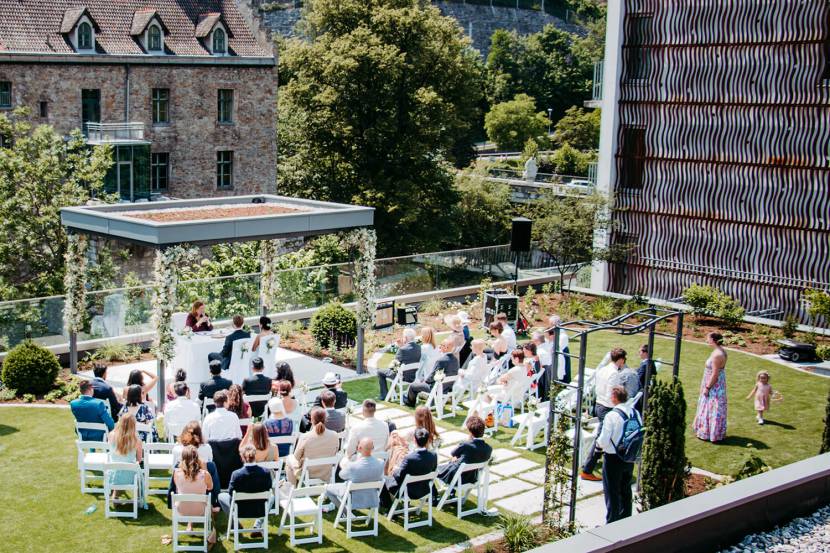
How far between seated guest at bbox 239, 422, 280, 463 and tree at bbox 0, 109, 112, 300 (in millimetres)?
18118

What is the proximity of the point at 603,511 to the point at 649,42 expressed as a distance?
21463 mm

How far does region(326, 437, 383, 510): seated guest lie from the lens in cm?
1168

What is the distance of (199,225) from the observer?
55.2 ft

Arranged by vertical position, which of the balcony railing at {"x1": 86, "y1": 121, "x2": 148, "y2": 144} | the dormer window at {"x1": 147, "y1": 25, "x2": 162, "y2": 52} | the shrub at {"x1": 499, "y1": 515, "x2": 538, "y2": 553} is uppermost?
the dormer window at {"x1": 147, "y1": 25, "x2": 162, "y2": 52}

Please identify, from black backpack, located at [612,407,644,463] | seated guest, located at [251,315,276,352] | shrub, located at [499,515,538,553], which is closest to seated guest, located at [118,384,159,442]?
seated guest, located at [251,315,276,352]

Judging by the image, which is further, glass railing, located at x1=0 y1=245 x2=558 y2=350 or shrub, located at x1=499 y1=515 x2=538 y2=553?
glass railing, located at x1=0 y1=245 x2=558 y2=350

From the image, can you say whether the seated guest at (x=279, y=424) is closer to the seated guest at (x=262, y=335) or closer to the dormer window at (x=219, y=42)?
the seated guest at (x=262, y=335)

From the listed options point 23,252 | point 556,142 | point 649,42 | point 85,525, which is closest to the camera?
point 85,525

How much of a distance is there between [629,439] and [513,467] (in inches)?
105

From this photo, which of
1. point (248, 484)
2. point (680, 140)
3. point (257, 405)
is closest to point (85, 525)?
point (248, 484)

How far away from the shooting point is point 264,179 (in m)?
49.2

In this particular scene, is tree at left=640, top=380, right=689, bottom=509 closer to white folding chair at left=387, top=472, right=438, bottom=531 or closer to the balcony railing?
white folding chair at left=387, top=472, right=438, bottom=531

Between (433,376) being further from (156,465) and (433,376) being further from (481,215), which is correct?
(481,215)

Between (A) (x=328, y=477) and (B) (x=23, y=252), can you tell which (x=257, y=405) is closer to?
(A) (x=328, y=477)
